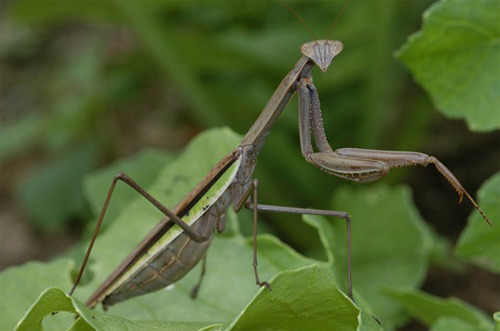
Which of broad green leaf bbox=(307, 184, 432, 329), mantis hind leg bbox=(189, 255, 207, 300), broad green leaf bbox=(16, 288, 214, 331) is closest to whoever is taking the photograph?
broad green leaf bbox=(16, 288, 214, 331)

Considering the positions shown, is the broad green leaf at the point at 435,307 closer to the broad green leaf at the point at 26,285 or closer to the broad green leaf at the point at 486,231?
the broad green leaf at the point at 486,231

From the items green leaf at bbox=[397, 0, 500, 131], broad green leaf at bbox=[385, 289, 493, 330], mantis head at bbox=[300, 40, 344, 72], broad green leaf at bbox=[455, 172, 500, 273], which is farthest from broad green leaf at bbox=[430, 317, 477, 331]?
mantis head at bbox=[300, 40, 344, 72]

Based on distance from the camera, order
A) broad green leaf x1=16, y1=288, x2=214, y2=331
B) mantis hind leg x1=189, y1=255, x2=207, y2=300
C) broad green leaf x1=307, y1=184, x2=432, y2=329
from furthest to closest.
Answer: broad green leaf x1=307, y1=184, x2=432, y2=329 → mantis hind leg x1=189, y1=255, x2=207, y2=300 → broad green leaf x1=16, y1=288, x2=214, y2=331

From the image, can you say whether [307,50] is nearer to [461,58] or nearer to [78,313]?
[461,58]

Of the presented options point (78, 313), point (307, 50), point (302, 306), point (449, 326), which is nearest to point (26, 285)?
point (78, 313)

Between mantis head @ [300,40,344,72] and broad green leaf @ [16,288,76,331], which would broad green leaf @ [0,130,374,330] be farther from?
mantis head @ [300,40,344,72]

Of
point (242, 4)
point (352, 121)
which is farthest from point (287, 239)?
point (242, 4)
